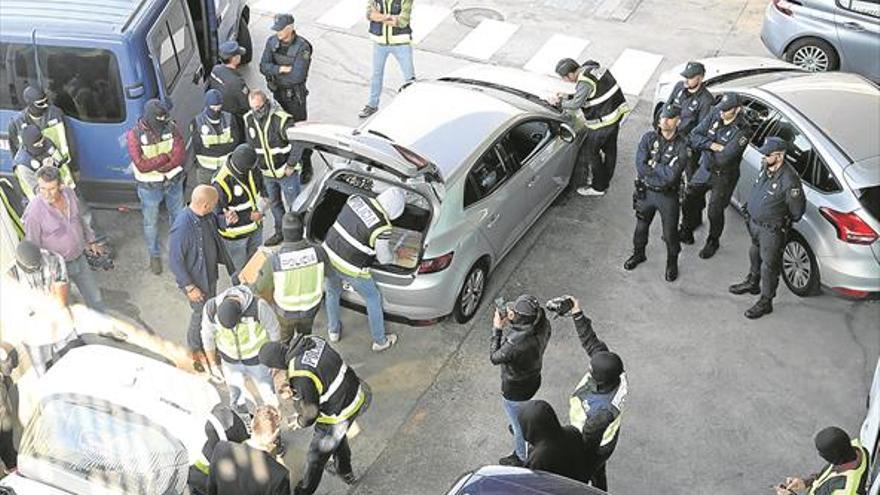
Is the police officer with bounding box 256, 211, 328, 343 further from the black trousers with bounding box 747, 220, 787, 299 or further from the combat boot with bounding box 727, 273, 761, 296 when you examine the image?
the combat boot with bounding box 727, 273, 761, 296

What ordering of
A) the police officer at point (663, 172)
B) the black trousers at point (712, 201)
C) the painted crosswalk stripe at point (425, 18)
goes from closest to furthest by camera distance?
the police officer at point (663, 172) < the black trousers at point (712, 201) < the painted crosswalk stripe at point (425, 18)

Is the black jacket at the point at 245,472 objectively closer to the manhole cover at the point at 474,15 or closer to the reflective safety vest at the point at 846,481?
the reflective safety vest at the point at 846,481

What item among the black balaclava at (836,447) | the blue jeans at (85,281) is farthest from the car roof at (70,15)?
the black balaclava at (836,447)

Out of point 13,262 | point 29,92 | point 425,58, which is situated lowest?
point 425,58

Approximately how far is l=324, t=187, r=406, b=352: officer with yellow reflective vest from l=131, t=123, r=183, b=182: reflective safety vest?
5.80 feet

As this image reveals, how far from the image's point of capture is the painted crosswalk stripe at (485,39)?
13.4 meters

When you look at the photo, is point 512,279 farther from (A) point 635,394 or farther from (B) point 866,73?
(B) point 866,73

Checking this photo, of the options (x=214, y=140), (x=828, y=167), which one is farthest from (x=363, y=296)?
(x=828, y=167)

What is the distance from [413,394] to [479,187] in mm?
1792

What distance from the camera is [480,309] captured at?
9320mm

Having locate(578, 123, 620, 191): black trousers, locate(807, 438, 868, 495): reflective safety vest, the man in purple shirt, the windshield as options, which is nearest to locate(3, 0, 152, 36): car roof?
the man in purple shirt

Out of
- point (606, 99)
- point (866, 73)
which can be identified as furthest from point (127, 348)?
point (866, 73)

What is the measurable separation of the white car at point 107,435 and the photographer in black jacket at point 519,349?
2.01m

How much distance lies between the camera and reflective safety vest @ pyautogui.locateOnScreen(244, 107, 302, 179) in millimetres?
9320
